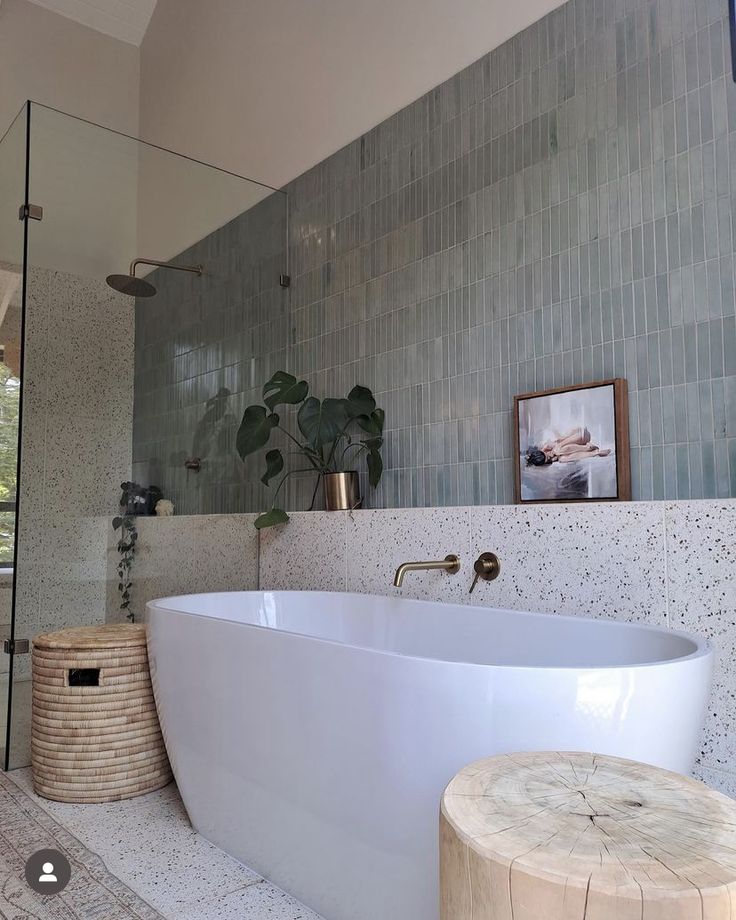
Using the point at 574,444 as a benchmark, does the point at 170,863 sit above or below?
below

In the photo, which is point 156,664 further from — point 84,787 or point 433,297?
point 433,297

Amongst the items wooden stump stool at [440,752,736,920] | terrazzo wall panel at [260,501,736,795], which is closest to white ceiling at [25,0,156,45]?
terrazzo wall panel at [260,501,736,795]

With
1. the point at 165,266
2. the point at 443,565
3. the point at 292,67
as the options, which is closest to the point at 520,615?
the point at 443,565

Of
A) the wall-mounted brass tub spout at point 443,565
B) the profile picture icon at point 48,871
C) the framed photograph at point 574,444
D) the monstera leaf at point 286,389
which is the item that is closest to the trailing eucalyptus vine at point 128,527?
the monstera leaf at point 286,389

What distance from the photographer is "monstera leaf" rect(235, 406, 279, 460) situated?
2.91 metres

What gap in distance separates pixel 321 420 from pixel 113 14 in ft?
10.8

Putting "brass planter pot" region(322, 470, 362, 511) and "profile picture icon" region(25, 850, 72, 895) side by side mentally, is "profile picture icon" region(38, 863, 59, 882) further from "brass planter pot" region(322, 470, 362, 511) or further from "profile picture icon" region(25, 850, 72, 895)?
"brass planter pot" region(322, 470, 362, 511)

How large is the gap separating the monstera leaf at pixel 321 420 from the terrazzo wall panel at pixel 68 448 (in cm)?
70

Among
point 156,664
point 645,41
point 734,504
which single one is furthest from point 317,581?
point 645,41

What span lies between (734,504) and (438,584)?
951 millimetres

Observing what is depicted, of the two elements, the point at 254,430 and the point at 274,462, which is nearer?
the point at 254,430

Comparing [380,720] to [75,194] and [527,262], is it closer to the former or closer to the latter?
[527,262]

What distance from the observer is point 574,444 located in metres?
2.06

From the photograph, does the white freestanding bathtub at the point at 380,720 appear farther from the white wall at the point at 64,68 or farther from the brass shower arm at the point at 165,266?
the white wall at the point at 64,68
